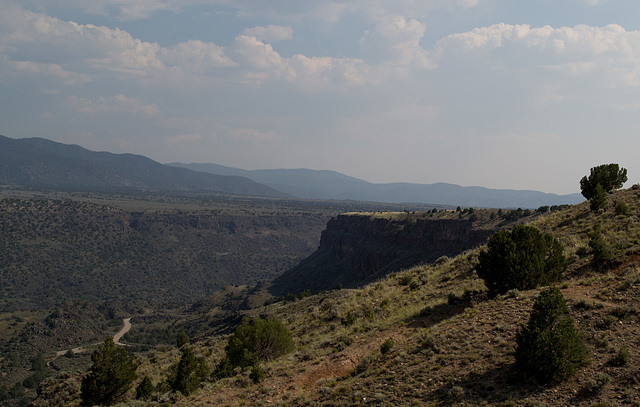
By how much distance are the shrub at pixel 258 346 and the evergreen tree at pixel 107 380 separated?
655 cm

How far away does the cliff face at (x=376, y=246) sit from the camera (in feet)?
235

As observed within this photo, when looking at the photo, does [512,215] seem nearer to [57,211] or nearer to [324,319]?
[324,319]

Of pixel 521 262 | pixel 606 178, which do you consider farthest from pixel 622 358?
pixel 606 178

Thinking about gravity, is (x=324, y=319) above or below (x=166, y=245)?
above

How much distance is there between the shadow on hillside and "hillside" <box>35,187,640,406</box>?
0.03m

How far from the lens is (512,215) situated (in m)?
69.6

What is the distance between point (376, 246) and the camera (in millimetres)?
89938

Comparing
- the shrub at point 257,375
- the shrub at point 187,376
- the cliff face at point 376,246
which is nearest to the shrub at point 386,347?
the shrub at point 257,375

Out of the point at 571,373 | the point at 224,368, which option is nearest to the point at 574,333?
the point at 571,373

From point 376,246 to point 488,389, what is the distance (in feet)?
261

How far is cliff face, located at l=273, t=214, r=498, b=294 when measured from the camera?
7169 centimetres

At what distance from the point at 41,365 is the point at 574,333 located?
68.0 metres

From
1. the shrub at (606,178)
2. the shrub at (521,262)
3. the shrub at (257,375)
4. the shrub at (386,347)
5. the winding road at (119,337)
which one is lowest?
the winding road at (119,337)

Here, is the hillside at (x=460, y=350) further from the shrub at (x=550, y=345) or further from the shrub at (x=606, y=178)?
the shrub at (x=606, y=178)
